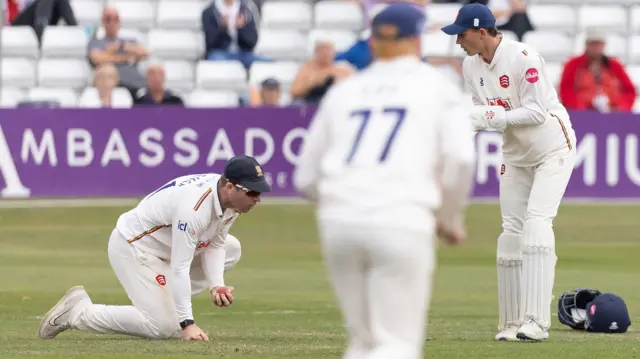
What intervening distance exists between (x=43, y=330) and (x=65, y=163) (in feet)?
27.5

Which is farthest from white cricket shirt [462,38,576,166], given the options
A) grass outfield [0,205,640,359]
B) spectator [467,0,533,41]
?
spectator [467,0,533,41]

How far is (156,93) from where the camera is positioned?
1859 cm

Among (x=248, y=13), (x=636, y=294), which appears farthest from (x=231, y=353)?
(x=248, y=13)

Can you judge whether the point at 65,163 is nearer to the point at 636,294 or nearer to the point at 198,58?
the point at 198,58

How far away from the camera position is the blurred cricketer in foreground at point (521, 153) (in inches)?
366

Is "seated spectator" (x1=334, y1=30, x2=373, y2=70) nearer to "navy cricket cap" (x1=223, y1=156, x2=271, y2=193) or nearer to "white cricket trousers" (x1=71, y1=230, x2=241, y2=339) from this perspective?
"white cricket trousers" (x1=71, y1=230, x2=241, y2=339)

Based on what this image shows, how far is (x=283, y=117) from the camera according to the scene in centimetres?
1816

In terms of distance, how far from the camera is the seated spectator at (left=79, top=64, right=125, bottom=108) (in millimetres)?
19078

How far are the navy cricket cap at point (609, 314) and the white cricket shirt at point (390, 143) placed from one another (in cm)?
440

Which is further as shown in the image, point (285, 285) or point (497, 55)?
point (285, 285)

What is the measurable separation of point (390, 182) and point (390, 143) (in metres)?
0.16

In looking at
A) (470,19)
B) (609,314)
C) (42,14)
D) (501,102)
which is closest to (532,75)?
(501,102)

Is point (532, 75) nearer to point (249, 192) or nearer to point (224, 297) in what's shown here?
point (249, 192)

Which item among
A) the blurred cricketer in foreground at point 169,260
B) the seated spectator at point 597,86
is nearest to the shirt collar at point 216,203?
the blurred cricketer in foreground at point 169,260
